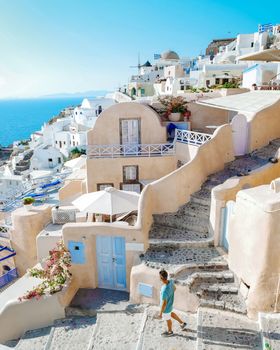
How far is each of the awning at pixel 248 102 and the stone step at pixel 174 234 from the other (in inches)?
281

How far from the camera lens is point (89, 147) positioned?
54.0 feet

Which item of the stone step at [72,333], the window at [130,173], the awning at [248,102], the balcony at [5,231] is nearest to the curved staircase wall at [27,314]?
the stone step at [72,333]

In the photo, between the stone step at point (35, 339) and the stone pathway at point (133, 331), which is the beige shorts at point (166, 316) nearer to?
the stone pathway at point (133, 331)

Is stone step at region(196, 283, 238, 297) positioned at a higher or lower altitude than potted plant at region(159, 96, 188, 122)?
lower

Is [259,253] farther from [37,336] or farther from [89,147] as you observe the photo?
[89,147]

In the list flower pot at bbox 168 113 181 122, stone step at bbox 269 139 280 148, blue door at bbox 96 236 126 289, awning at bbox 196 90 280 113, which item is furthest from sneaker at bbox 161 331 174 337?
flower pot at bbox 168 113 181 122

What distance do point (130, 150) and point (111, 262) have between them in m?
7.11

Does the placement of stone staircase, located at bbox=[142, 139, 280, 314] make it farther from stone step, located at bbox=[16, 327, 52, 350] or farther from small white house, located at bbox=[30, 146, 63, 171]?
small white house, located at bbox=[30, 146, 63, 171]

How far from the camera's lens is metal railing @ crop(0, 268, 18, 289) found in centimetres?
1438

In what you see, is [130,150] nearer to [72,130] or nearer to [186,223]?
[186,223]

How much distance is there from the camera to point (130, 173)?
16703 mm

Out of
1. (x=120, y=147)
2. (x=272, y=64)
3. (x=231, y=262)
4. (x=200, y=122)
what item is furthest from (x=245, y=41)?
(x=231, y=262)

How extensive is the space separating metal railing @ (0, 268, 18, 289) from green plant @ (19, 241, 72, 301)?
4.56 m

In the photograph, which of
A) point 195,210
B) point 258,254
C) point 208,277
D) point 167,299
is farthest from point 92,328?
point 195,210
